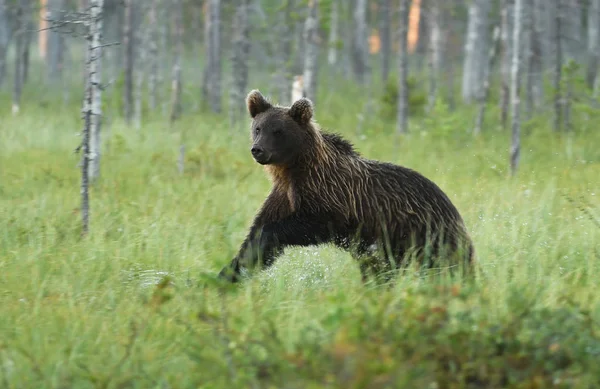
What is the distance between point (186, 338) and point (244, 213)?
4411mm

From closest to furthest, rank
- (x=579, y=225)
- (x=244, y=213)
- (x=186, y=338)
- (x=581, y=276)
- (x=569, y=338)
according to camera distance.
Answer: (x=569, y=338)
(x=186, y=338)
(x=581, y=276)
(x=579, y=225)
(x=244, y=213)

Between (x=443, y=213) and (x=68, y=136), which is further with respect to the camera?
(x=68, y=136)

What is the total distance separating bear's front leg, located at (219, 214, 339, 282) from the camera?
6070 mm

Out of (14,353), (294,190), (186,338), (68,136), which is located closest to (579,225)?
(294,190)

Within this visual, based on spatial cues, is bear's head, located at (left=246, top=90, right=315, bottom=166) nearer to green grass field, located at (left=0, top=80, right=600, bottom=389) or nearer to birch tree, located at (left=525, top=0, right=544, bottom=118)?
green grass field, located at (left=0, top=80, right=600, bottom=389)

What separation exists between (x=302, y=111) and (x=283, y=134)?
255mm

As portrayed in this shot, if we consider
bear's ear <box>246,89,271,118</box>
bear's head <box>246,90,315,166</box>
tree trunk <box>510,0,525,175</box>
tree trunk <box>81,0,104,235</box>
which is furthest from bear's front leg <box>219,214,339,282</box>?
tree trunk <box>510,0,525,175</box>

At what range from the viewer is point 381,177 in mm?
6418

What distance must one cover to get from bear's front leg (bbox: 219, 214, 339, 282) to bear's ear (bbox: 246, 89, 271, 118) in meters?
1.26

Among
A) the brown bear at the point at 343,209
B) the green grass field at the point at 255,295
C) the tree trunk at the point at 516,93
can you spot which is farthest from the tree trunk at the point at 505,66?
the brown bear at the point at 343,209

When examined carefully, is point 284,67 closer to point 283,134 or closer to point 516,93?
point 516,93

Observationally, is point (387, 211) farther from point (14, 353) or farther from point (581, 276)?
point (14, 353)

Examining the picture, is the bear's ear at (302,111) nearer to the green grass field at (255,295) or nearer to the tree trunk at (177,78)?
the green grass field at (255,295)

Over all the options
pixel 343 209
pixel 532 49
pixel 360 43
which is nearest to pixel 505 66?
pixel 532 49
